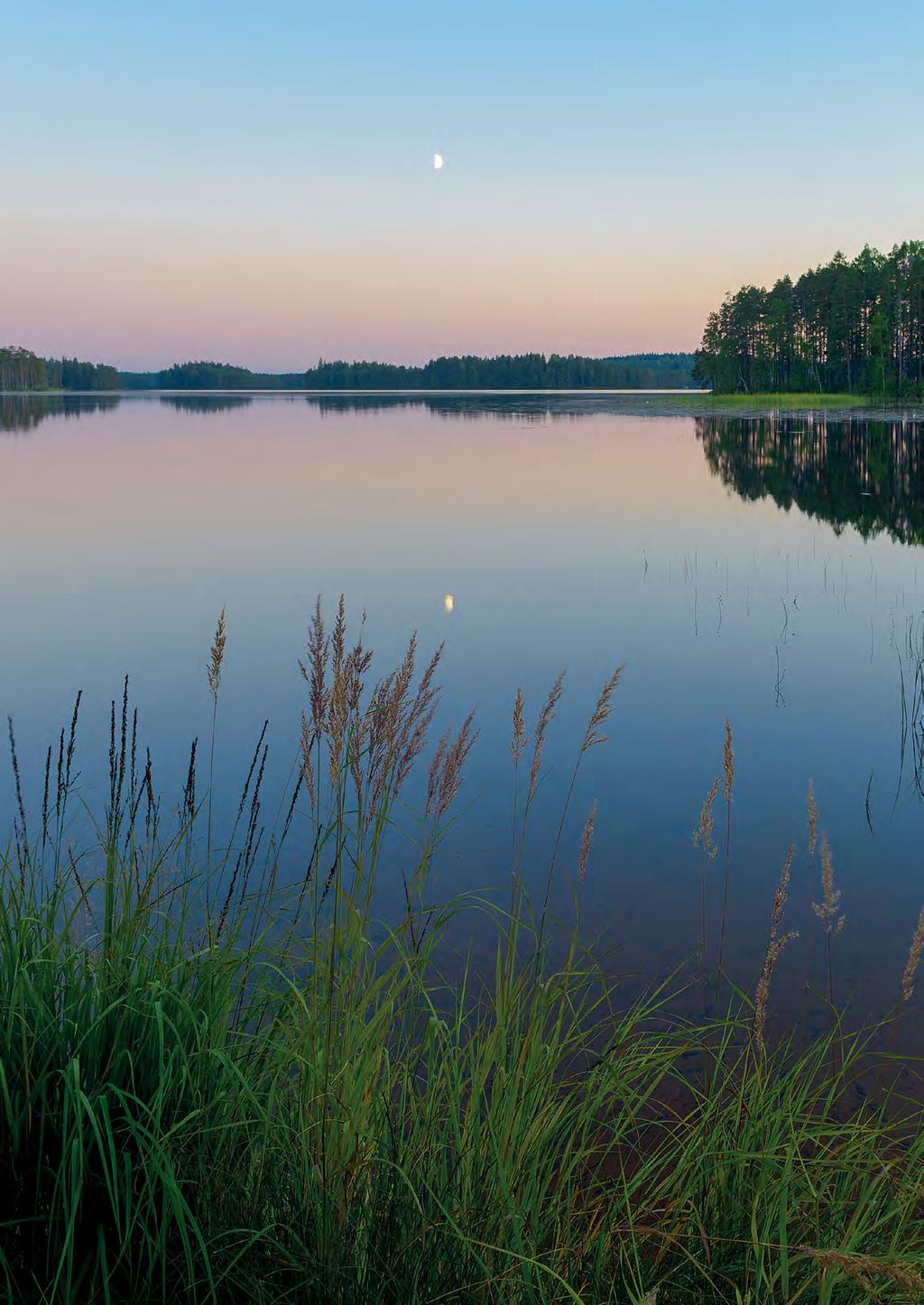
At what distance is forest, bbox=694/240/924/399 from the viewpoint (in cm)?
11469

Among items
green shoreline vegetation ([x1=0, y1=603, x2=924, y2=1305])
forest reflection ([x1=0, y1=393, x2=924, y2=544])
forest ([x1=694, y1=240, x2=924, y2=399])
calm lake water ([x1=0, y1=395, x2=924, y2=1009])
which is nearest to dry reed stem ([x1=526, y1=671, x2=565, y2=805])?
green shoreline vegetation ([x1=0, y1=603, x2=924, y2=1305])

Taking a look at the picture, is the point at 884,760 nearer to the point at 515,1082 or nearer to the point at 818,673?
the point at 818,673

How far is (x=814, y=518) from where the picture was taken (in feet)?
102

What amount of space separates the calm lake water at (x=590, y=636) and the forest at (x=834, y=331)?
7913cm

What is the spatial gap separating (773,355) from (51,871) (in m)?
145

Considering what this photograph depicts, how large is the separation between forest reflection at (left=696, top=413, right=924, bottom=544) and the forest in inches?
1805

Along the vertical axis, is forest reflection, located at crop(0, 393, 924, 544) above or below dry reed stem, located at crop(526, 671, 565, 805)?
above

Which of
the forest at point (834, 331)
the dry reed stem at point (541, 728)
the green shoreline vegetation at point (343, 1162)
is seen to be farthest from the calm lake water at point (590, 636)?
the forest at point (834, 331)

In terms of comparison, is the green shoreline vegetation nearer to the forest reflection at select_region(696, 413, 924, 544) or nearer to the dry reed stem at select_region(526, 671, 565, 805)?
the dry reed stem at select_region(526, 671, 565, 805)

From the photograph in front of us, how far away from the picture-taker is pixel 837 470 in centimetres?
4219

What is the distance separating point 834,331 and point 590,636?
12091cm

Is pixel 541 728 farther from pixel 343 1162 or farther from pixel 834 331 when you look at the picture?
pixel 834 331

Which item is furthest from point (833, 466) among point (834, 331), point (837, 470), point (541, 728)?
point (834, 331)

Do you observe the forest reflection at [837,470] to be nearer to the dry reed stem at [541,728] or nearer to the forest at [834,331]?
the dry reed stem at [541,728]
